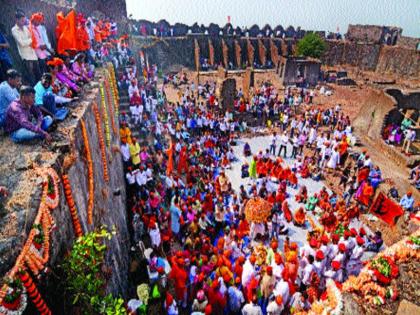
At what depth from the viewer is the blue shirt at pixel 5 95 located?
4930 millimetres

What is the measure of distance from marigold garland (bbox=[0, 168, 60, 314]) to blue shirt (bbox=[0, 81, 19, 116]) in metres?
1.89

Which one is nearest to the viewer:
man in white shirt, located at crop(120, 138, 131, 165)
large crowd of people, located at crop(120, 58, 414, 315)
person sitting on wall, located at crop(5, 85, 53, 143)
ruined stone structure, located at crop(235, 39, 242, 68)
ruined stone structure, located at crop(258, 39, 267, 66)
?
person sitting on wall, located at crop(5, 85, 53, 143)

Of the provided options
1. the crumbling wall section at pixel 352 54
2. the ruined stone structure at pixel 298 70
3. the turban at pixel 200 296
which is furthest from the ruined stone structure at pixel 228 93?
the crumbling wall section at pixel 352 54

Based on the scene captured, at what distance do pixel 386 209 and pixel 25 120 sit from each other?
40.2 ft

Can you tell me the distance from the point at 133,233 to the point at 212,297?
4.07 m

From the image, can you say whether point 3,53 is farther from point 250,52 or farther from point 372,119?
point 250,52

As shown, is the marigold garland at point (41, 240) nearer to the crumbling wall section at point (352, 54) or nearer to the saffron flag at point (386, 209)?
the saffron flag at point (386, 209)

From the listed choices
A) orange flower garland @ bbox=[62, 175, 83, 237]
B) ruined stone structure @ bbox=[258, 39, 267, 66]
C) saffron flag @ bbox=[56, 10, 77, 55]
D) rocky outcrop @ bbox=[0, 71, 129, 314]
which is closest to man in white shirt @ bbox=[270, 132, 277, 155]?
saffron flag @ bbox=[56, 10, 77, 55]

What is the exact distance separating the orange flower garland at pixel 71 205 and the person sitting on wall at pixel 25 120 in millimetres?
805

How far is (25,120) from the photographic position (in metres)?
4.56

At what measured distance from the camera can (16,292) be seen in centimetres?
261

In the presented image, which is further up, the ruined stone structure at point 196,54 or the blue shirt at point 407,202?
the ruined stone structure at point 196,54

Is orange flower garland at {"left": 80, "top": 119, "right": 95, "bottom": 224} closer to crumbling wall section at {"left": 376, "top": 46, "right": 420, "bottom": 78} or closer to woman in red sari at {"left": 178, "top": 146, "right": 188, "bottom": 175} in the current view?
woman in red sari at {"left": 178, "top": 146, "right": 188, "bottom": 175}

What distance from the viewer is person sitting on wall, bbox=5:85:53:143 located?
444 centimetres
